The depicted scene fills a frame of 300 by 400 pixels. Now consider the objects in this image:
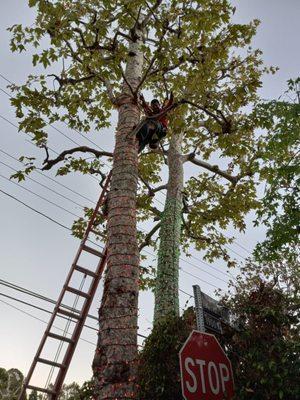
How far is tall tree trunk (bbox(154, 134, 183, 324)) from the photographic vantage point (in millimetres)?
7957

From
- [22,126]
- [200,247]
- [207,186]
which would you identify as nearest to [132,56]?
[22,126]

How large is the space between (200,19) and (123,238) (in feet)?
12.8

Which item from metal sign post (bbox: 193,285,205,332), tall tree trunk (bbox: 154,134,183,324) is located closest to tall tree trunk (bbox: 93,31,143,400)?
metal sign post (bbox: 193,285,205,332)

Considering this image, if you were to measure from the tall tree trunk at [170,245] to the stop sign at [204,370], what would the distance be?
112 inches

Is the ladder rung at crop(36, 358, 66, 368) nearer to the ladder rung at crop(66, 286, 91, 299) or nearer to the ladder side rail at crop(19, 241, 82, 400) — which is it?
the ladder side rail at crop(19, 241, 82, 400)

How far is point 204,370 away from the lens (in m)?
3.70

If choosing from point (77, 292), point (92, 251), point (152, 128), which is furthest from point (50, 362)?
point (152, 128)

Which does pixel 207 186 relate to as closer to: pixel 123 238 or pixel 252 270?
pixel 252 270

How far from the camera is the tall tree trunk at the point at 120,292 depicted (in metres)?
3.53

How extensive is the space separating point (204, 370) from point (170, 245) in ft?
17.1

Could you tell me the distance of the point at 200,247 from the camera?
13625mm

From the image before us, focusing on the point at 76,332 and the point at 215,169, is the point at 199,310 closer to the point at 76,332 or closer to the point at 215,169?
the point at 76,332

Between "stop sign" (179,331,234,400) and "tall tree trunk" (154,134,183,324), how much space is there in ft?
9.34

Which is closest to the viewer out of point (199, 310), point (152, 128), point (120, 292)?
point (120, 292)
